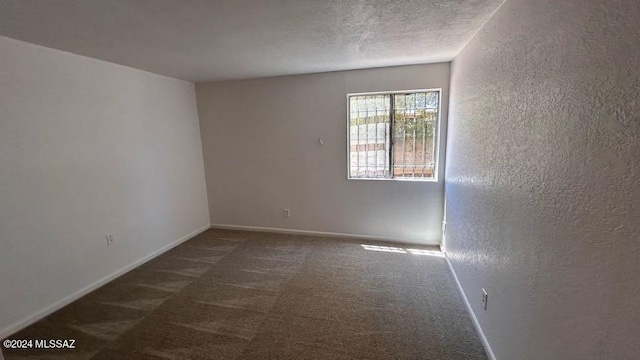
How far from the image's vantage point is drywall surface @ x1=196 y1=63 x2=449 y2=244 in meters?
3.42

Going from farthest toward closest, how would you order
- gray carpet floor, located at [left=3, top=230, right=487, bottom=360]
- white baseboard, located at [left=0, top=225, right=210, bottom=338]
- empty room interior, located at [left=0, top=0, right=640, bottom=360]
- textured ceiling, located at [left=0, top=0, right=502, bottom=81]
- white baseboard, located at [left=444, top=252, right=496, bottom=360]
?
white baseboard, located at [left=0, top=225, right=210, bottom=338], gray carpet floor, located at [left=3, top=230, right=487, bottom=360], white baseboard, located at [left=444, top=252, right=496, bottom=360], textured ceiling, located at [left=0, top=0, right=502, bottom=81], empty room interior, located at [left=0, top=0, right=640, bottom=360]

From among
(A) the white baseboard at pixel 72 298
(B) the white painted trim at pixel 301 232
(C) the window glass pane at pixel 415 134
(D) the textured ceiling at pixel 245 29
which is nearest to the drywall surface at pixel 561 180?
(D) the textured ceiling at pixel 245 29

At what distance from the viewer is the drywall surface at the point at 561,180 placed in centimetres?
79

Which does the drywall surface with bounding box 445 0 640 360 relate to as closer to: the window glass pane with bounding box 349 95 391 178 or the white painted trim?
the window glass pane with bounding box 349 95 391 178

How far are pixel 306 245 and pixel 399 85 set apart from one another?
240 cm

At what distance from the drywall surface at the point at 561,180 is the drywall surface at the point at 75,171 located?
11.5 ft

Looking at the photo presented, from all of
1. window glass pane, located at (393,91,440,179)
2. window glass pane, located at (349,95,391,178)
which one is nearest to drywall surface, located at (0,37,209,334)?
window glass pane, located at (349,95,391,178)

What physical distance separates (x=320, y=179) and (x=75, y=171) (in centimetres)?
265

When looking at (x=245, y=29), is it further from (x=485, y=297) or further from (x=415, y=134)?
(x=485, y=297)

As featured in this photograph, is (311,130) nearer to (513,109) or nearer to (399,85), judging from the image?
(399,85)

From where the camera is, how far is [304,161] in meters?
3.79

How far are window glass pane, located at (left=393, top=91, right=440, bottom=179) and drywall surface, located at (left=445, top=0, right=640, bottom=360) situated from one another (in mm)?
1366

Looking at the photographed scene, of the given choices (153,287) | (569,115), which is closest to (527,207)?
(569,115)

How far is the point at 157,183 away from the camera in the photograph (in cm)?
340
